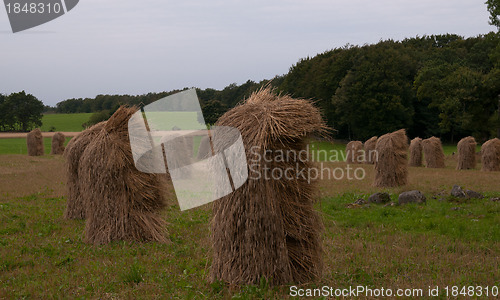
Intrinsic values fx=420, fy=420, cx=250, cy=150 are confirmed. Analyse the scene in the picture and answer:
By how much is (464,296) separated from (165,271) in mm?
4704

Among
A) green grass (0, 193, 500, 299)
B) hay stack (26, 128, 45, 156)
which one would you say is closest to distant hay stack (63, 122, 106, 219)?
green grass (0, 193, 500, 299)

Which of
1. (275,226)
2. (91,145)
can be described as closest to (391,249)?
(275,226)

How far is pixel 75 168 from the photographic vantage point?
38.6 ft

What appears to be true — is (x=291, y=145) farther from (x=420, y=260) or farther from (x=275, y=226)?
(x=420, y=260)

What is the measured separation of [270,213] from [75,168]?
25.3ft

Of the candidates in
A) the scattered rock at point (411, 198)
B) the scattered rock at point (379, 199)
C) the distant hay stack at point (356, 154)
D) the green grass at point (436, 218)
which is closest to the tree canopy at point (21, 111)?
the distant hay stack at point (356, 154)

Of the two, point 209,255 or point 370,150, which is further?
point 370,150

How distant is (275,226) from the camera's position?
6117 millimetres

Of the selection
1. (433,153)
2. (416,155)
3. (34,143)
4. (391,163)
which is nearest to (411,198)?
(391,163)

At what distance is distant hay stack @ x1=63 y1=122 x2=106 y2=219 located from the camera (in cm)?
1109

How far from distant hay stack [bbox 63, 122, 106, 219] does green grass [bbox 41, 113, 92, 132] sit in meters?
64.0

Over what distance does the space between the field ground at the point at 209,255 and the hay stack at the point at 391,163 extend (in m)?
4.01

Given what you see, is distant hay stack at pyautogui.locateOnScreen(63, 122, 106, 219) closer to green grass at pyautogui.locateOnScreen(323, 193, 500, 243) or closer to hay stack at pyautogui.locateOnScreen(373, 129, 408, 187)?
green grass at pyautogui.locateOnScreen(323, 193, 500, 243)

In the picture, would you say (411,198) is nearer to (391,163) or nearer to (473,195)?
(473,195)
